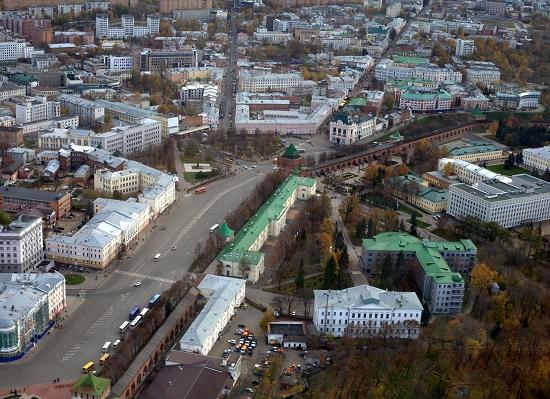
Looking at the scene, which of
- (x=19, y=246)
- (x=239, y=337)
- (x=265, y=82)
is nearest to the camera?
(x=239, y=337)

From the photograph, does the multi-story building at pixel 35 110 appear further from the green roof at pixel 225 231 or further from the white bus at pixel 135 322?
the white bus at pixel 135 322

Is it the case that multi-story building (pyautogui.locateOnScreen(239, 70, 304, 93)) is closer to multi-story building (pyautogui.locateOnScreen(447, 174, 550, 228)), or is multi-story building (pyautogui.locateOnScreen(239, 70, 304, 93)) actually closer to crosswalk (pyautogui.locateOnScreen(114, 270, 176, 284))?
multi-story building (pyautogui.locateOnScreen(447, 174, 550, 228))

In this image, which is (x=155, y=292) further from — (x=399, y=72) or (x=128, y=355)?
(x=399, y=72)

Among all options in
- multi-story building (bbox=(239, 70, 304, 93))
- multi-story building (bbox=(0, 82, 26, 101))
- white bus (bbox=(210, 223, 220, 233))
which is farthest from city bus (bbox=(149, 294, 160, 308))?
multi-story building (bbox=(239, 70, 304, 93))

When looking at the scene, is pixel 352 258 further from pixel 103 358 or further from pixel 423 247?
pixel 103 358

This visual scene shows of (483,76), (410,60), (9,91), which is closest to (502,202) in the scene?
(483,76)

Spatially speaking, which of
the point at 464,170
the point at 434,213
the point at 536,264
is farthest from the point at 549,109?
the point at 536,264
